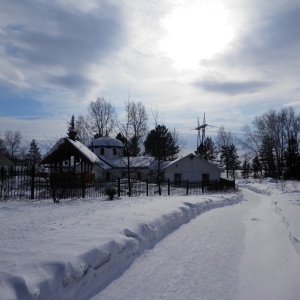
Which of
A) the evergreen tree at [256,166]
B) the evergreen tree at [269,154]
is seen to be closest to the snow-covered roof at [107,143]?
the evergreen tree at [269,154]

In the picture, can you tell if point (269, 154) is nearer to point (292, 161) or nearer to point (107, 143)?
point (292, 161)

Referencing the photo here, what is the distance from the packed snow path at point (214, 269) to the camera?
464cm

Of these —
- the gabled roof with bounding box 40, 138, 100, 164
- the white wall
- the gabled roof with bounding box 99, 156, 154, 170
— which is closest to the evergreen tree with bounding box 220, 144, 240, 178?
the gabled roof with bounding box 99, 156, 154, 170

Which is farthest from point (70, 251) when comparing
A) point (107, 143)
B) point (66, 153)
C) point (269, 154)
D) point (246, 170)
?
point (246, 170)

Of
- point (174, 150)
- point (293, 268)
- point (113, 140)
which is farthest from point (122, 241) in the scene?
point (174, 150)

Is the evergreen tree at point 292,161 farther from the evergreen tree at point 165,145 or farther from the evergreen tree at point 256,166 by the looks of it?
the evergreen tree at point 165,145

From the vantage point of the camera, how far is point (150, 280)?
200 inches

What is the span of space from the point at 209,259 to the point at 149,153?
59548 mm

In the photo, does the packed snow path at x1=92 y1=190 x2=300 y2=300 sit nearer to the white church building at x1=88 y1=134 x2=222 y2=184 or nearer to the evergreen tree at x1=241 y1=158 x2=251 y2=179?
the white church building at x1=88 y1=134 x2=222 y2=184

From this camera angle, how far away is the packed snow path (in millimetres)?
4645

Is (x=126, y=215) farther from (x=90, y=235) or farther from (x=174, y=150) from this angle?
(x=174, y=150)

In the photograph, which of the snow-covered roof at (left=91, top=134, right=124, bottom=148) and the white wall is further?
the snow-covered roof at (left=91, top=134, right=124, bottom=148)

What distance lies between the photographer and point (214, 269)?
5.65 meters

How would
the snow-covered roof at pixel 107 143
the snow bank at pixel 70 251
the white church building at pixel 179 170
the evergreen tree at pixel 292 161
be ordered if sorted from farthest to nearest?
1. the evergreen tree at pixel 292 161
2. the snow-covered roof at pixel 107 143
3. the white church building at pixel 179 170
4. the snow bank at pixel 70 251
